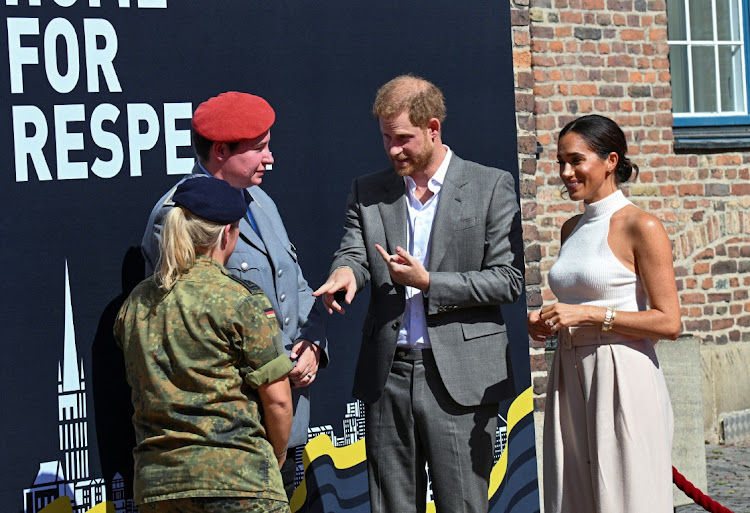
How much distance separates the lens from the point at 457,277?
3.70m

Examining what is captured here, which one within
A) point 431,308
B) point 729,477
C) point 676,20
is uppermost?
point 676,20

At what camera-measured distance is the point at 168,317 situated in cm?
299

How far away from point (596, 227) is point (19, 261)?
87.7 inches

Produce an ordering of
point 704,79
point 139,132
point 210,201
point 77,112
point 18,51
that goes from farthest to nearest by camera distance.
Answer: point 704,79 < point 139,132 < point 77,112 < point 18,51 < point 210,201

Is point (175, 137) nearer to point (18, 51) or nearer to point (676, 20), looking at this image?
point (18, 51)

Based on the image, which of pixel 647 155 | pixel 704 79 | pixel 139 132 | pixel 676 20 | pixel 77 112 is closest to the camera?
pixel 77 112

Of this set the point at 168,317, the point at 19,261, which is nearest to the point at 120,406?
the point at 19,261

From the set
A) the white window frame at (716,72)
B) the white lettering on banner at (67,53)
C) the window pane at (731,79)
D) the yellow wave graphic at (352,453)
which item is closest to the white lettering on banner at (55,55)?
Answer: the white lettering on banner at (67,53)

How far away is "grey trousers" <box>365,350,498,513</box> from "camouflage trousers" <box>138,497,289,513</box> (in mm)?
835

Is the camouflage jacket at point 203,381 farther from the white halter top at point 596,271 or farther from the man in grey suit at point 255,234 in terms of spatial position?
the white halter top at point 596,271

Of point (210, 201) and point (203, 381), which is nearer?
point (203, 381)

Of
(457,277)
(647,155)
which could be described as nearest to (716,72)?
(647,155)

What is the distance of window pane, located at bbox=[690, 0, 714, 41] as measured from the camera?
8.65 m

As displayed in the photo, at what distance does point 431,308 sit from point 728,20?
6204 mm
